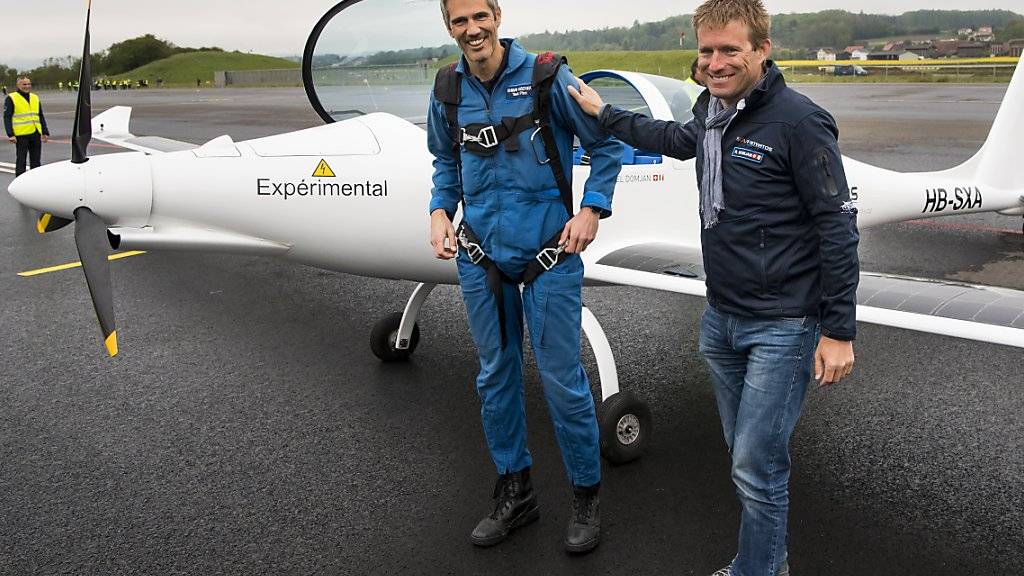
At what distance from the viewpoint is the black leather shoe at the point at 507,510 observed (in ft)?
10.3

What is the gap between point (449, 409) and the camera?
4359 mm

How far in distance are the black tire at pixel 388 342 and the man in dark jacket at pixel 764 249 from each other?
277 centimetres

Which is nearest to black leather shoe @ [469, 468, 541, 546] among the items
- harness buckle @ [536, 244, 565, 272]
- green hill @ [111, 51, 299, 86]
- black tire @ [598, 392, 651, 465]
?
black tire @ [598, 392, 651, 465]

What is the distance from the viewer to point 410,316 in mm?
4914

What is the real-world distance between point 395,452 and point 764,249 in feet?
7.06

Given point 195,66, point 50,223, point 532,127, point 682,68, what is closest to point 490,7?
point 532,127

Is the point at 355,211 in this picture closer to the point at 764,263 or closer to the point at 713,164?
the point at 713,164

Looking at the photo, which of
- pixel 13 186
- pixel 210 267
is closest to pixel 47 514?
pixel 13 186

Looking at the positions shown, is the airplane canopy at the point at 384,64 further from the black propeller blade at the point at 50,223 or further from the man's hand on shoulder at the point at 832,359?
the man's hand on shoulder at the point at 832,359

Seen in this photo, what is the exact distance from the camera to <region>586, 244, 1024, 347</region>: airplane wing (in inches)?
121

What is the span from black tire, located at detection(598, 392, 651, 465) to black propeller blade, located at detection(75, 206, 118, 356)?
2023 mm

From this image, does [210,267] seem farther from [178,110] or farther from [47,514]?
[178,110]

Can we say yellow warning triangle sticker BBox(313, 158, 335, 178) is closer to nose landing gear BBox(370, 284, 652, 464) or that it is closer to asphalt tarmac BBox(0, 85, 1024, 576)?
asphalt tarmac BBox(0, 85, 1024, 576)

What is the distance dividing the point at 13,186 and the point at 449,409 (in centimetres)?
220
